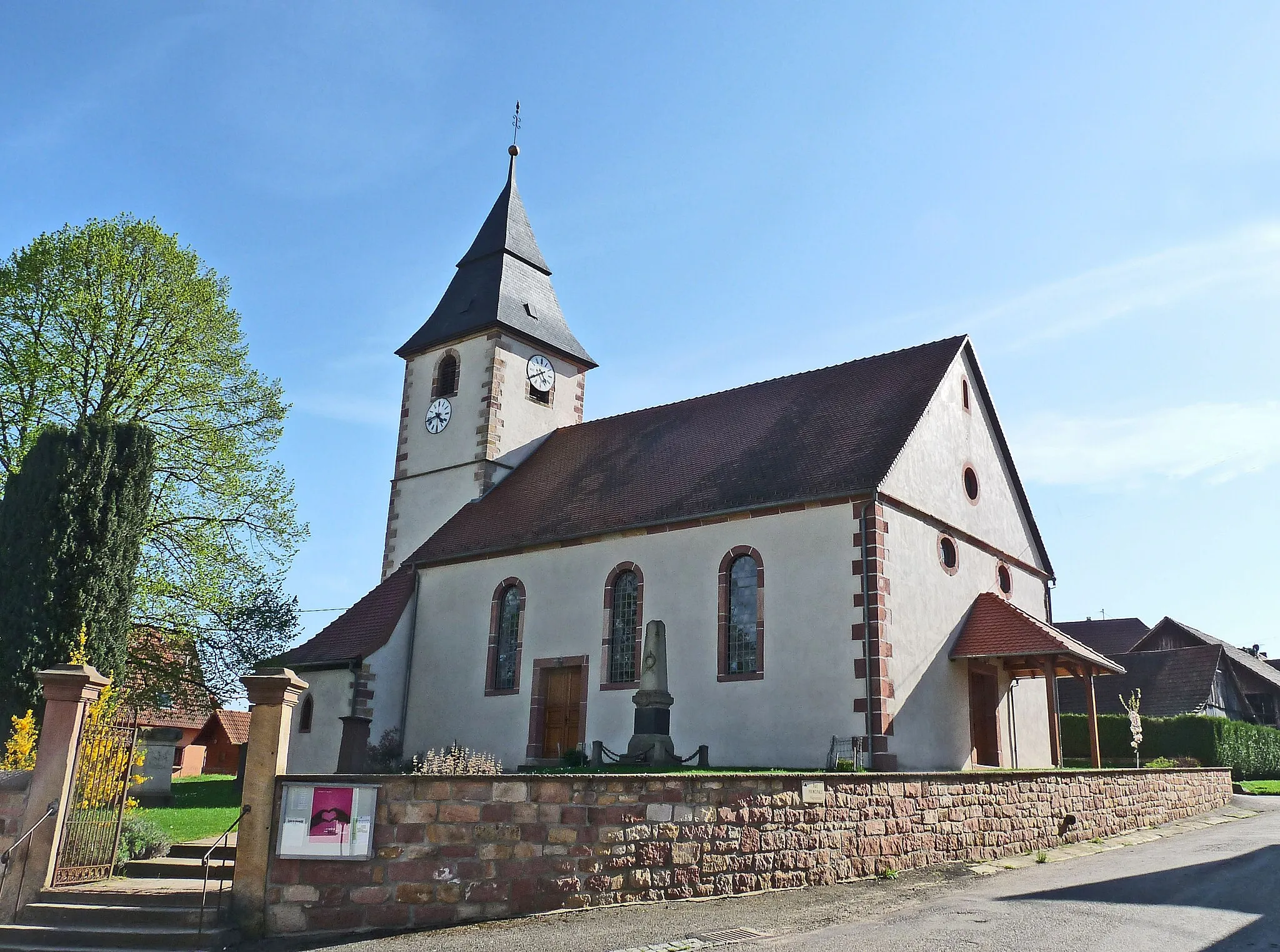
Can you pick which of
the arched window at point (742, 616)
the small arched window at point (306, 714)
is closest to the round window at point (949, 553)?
the arched window at point (742, 616)

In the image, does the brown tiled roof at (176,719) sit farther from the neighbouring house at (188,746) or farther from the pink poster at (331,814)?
the pink poster at (331,814)

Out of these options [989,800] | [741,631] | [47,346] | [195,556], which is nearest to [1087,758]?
[741,631]

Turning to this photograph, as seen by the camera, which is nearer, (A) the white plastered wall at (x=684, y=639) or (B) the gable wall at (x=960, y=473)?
(A) the white plastered wall at (x=684, y=639)

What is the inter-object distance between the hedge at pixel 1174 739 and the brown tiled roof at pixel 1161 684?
10.0 ft

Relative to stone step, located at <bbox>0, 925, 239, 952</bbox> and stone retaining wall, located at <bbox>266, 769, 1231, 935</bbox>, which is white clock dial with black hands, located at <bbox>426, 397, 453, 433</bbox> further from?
stone step, located at <bbox>0, 925, 239, 952</bbox>

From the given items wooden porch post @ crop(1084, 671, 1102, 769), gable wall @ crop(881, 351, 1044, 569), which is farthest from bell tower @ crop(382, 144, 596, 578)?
wooden porch post @ crop(1084, 671, 1102, 769)

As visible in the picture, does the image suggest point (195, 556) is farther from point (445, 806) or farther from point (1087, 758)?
point (1087, 758)

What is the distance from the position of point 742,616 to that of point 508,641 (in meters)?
6.00

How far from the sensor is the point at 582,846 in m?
9.86

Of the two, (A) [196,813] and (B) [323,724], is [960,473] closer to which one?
(B) [323,724]

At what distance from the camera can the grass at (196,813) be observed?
14414 millimetres

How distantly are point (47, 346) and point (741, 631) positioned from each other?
50.4ft

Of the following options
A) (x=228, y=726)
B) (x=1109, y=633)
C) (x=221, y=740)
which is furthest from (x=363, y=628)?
(x=1109, y=633)

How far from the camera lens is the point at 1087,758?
30.8m
